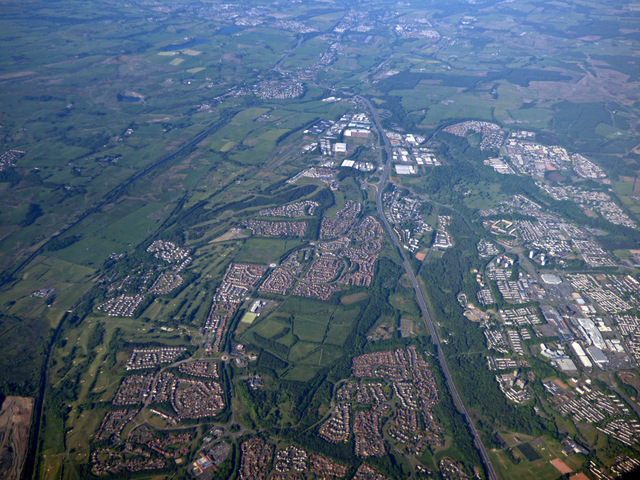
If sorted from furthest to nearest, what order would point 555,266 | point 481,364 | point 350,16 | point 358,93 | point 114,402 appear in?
point 350,16
point 358,93
point 555,266
point 481,364
point 114,402

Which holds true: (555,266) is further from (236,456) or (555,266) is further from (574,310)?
(236,456)

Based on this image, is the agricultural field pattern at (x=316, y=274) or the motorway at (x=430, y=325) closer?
the motorway at (x=430, y=325)

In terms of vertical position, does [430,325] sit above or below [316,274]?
above

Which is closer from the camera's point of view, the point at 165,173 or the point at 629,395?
the point at 629,395

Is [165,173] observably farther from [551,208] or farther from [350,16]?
[350,16]

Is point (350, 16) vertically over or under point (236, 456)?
under

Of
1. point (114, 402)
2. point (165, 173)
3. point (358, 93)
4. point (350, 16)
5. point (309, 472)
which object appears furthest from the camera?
point (350, 16)

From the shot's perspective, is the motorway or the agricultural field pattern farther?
the agricultural field pattern

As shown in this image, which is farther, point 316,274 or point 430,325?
point 316,274

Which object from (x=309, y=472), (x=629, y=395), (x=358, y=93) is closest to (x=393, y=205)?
(x=629, y=395)
